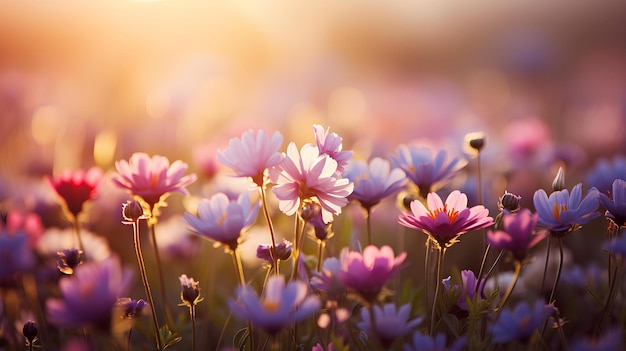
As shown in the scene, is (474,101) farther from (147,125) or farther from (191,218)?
(191,218)

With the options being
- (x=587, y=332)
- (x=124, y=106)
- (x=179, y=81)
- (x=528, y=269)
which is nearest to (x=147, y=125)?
(x=124, y=106)

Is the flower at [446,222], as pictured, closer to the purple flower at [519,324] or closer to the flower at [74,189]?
the purple flower at [519,324]

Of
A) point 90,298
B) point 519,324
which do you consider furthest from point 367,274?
point 90,298

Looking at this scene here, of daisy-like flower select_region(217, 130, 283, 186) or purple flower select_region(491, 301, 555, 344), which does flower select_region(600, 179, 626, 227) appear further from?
daisy-like flower select_region(217, 130, 283, 186)

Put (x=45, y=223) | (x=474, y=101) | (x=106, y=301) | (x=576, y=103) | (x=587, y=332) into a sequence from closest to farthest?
(x=106, y=301)
(x=587, y=332)
(x=45, y=223)
(x=576, y=103)
(x=474, y=101)

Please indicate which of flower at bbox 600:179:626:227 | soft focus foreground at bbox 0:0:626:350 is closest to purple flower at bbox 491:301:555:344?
soft focus foreground at bbox 0:0:626:350

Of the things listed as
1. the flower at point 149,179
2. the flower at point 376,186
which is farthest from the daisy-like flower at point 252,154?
the flower at point 376,186

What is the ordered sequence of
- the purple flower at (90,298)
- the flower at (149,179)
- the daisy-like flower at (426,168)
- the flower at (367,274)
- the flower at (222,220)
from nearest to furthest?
1. the purple flower at (90,298)
2. the flower at (367,274)
3. the flower at (222,220)
4. the flower at (149,179)
5. the daisy-like flower at (426,168)
